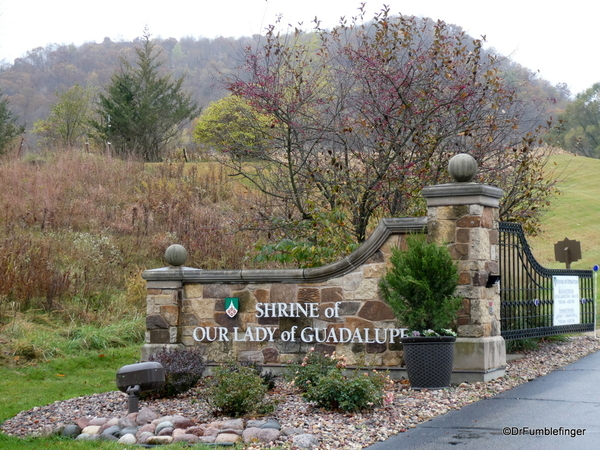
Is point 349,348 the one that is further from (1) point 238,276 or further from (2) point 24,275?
(2) point 24,275

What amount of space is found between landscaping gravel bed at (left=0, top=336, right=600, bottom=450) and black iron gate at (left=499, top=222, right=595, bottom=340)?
128 cm

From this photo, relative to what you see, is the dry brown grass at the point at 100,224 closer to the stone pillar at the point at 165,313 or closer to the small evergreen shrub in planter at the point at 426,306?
the stone pillar at the point at 165,313

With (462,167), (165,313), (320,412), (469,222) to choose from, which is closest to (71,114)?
(165,313)

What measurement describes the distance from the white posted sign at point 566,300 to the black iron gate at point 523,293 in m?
0.11

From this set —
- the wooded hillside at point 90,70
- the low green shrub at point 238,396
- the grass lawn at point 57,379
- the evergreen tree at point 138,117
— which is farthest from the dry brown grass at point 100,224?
the wooded hillside at point 90,70

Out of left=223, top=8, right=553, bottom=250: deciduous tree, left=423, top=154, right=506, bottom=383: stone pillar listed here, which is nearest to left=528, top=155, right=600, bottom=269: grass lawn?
left=223, top=8, right=553, bottom=250: deciduous tree

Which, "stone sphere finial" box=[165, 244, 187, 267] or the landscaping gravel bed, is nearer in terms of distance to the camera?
the landscaping gravel bed

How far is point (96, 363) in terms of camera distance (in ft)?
38.8

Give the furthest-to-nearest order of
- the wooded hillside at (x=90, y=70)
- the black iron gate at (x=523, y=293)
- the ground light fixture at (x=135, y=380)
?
1. the wooded hillside at (x=90, y=70)
2. the black iron gate at (x=523, y=293)
3. the ground light fixture at (x=135, y=380)

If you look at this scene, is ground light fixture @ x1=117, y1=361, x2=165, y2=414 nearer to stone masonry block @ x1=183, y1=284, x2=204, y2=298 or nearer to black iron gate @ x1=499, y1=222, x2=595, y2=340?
stone masonry block @ x1=183, y1=284, x2=204, y2=298

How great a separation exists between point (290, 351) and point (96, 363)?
3.69 metres

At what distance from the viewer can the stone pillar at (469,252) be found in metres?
9.06

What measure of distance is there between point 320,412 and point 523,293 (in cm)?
585

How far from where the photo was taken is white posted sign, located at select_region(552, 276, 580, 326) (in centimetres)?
1292
